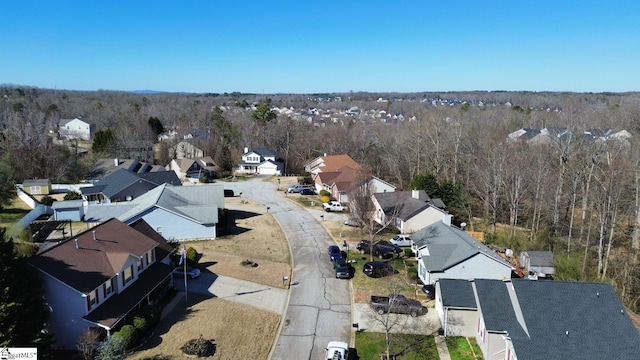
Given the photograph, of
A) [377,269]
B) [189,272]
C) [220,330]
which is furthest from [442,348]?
[189,272]

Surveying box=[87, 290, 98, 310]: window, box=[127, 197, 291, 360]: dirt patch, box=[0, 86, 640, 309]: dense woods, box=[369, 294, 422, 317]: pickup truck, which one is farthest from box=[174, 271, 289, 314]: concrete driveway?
box=[0, 86, 640, 309]: dense woods

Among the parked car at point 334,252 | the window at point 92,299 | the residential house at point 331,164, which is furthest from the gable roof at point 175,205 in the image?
the residential house at point 331,164

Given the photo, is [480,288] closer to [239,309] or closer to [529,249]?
[239,309]

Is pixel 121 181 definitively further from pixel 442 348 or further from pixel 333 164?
pixel 442 348

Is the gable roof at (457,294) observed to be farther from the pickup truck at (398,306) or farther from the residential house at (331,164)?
the residential house at (331,164)

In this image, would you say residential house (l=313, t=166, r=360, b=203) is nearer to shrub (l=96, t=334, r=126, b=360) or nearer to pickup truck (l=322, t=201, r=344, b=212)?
pickup truck (l=322, t=201, r=344, b=212)

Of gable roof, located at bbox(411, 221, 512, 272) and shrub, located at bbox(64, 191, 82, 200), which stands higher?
gable roof, located at bbox(411, 221, 512, 272)

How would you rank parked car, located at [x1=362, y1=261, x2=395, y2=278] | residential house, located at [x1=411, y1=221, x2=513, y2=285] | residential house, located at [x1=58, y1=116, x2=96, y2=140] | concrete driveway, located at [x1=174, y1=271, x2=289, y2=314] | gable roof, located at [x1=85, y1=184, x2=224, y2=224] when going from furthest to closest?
residential house, located at [x1=58, y1=116, x2=96, y2=140]
gable roof, located at [x1=85, y1=184, x2=224, y2=224]
parked car, located at [x1=362, y1=261, x2=395, y2=278]
residential house, located at [x1=411, y1=221, x2=513, y2=285]
concrete driveway, located at [x1=174, y1=271, x2=289, y2=314]
